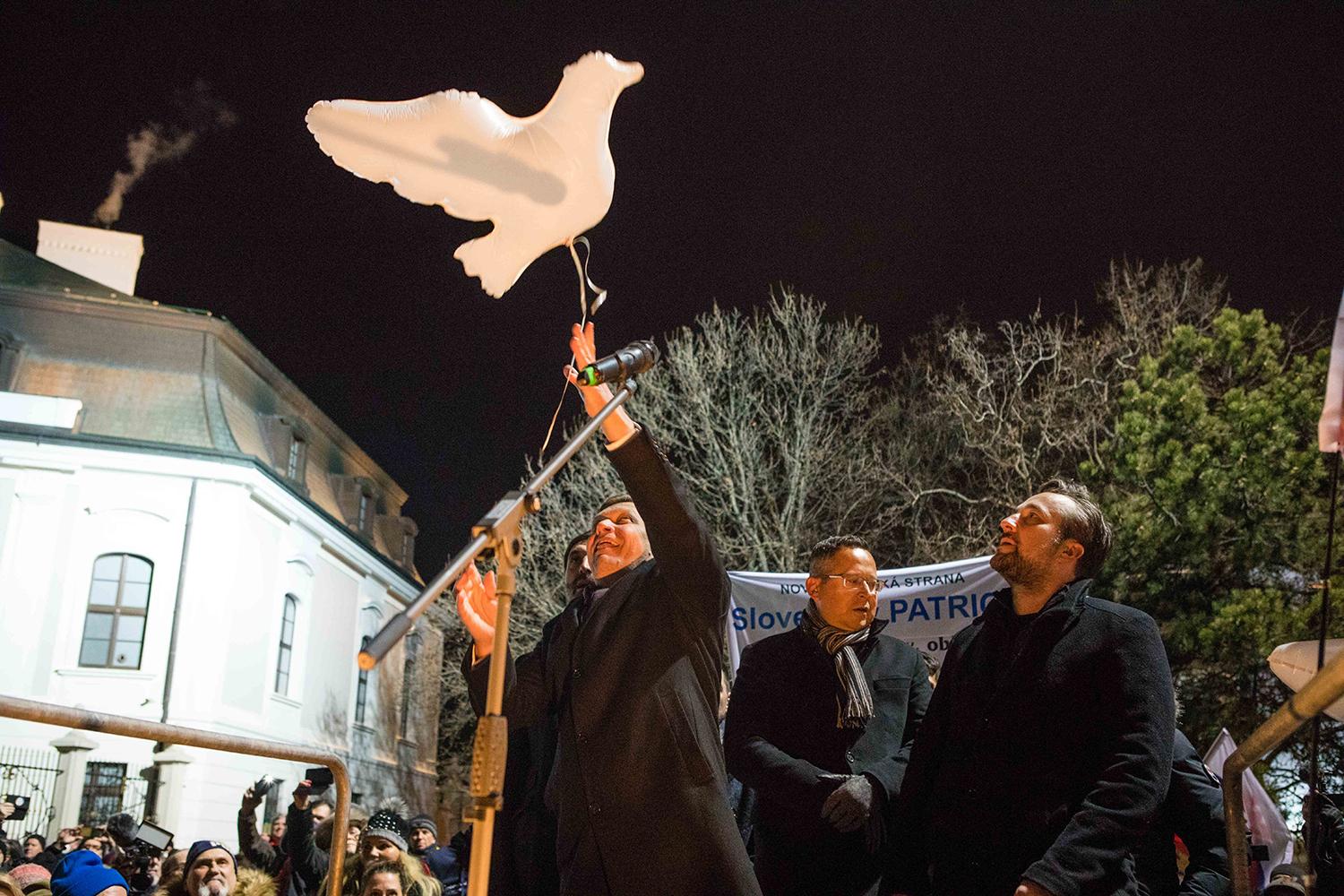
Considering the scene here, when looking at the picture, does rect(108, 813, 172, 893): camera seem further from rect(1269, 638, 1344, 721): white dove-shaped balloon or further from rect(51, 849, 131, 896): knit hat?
rect(1269, 638, 1344, 721): white dove-shaped balloon

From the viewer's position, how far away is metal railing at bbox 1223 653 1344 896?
1.98m

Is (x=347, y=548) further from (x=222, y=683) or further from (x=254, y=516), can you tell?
(x=222, y=683)

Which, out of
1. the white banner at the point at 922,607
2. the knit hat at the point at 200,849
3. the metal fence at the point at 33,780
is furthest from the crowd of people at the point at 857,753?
the metal fence at the point at 33,780

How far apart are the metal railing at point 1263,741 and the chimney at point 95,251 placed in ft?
102

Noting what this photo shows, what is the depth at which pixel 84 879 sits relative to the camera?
4719 millimetres

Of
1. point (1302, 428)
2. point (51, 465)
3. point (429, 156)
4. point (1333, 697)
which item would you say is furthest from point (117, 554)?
point (1333, 697)

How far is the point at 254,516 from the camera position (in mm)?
25781

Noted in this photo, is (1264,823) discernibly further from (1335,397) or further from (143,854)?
(143,854)

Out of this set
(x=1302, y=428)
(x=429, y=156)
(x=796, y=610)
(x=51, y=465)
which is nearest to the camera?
(x=429, y=156)

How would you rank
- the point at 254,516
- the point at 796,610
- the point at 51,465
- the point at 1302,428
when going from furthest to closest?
the point at 254,516 < the point at 51,465 < the point at 1302,428 < the point at 796,610

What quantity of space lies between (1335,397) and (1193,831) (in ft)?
5.54

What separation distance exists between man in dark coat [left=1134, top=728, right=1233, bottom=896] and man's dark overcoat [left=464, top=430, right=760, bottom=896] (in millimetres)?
1176

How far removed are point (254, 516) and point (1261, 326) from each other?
20.3m

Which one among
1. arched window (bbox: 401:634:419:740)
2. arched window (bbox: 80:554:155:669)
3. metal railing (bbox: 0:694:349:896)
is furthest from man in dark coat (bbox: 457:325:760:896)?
arched window (bbox: 401:634:419:740)
